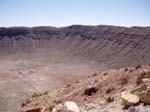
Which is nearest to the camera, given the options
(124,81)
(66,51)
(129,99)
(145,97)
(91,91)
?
(145,97)

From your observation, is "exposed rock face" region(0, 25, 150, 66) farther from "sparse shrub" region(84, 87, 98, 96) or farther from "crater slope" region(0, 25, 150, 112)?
"sparse shrub" region(84, 87, 98, 96)

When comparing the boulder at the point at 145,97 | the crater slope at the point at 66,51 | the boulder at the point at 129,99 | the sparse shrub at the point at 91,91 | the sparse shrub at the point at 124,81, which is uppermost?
the boulder at the point at 145,97

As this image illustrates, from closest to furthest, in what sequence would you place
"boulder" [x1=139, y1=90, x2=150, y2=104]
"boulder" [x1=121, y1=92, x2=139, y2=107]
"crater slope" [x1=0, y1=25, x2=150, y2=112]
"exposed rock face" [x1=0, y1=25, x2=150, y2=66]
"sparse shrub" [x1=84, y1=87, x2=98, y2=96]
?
1. "boulder" [x1=139, y1=90, x2=150, y2=104]
2. "boulder" [x1=121, y1=92, x2=139, y2=107]
3. "sparse shrub" [x1=84, y1=87, x2=98, y2=96]
4. "crater slope" [x1=0, y1=25, x2=150, y2=112]
5. "exposed rock face" [x1=0, y1=25, x2=150, y2=66]

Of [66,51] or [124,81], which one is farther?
[66,51]

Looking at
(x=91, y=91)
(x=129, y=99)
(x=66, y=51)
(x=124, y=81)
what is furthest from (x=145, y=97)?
(x=66, y=51)

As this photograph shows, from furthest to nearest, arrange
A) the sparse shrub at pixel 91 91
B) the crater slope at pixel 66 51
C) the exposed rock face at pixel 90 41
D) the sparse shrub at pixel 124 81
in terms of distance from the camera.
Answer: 1. the exposed rock face at pixel 90 41
2. the crater slope at pixel 66 51
3. the sparse shrub at pixel 91 91
4. the sparse shrub at pixel 124 81

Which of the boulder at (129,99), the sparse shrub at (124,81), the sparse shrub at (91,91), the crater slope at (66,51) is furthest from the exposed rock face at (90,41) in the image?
the boulder at (129,99)

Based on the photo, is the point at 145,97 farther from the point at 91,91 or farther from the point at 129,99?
the point at 91,91

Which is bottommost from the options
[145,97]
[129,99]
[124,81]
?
[124,81]

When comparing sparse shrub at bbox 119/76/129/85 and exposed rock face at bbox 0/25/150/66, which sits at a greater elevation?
sparse shrub at bbox 119/76/129/85

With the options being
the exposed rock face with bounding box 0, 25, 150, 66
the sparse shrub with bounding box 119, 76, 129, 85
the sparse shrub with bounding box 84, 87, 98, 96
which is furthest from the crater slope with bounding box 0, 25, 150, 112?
the sparse shrub with bounding box 119, 76, 129, 85

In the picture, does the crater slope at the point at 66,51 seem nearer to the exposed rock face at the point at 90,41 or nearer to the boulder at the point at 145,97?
the exposed rock face at the point at 90,41

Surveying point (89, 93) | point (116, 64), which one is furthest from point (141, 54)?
point (89, 93)
